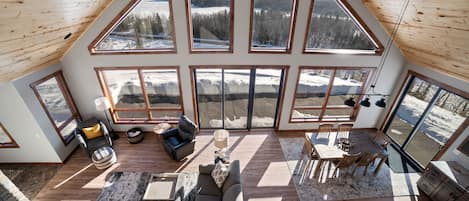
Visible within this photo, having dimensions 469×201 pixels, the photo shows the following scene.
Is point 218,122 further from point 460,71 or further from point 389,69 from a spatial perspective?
point 460,71

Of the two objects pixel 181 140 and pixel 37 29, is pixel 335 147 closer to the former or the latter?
pixel 181 140

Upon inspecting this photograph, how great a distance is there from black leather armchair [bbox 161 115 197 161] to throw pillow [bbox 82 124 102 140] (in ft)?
6.12

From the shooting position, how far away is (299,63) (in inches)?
203

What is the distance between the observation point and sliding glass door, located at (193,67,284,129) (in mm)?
5379

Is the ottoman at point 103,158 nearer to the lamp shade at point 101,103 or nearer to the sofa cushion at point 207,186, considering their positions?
the lamp shade at point 101,103

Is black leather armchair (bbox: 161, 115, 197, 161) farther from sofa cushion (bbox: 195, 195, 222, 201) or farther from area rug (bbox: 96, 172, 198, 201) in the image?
sofa cushion (bbox: 195, 195, 222, 201)

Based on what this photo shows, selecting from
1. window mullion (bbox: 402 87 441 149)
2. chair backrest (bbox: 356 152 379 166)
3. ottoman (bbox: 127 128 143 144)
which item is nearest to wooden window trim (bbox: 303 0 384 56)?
window mullion (bbox: 402 87 441 149)

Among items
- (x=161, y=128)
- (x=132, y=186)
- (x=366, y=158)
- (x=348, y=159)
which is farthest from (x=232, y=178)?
(x=366, y=158)

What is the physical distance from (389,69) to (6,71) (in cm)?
880

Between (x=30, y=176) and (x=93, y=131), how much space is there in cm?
157

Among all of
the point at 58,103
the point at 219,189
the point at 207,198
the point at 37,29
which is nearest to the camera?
the point at 37,29

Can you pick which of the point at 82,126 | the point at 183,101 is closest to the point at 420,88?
the point at 183,101

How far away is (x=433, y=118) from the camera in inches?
196

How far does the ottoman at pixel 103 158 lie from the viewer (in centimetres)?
463
